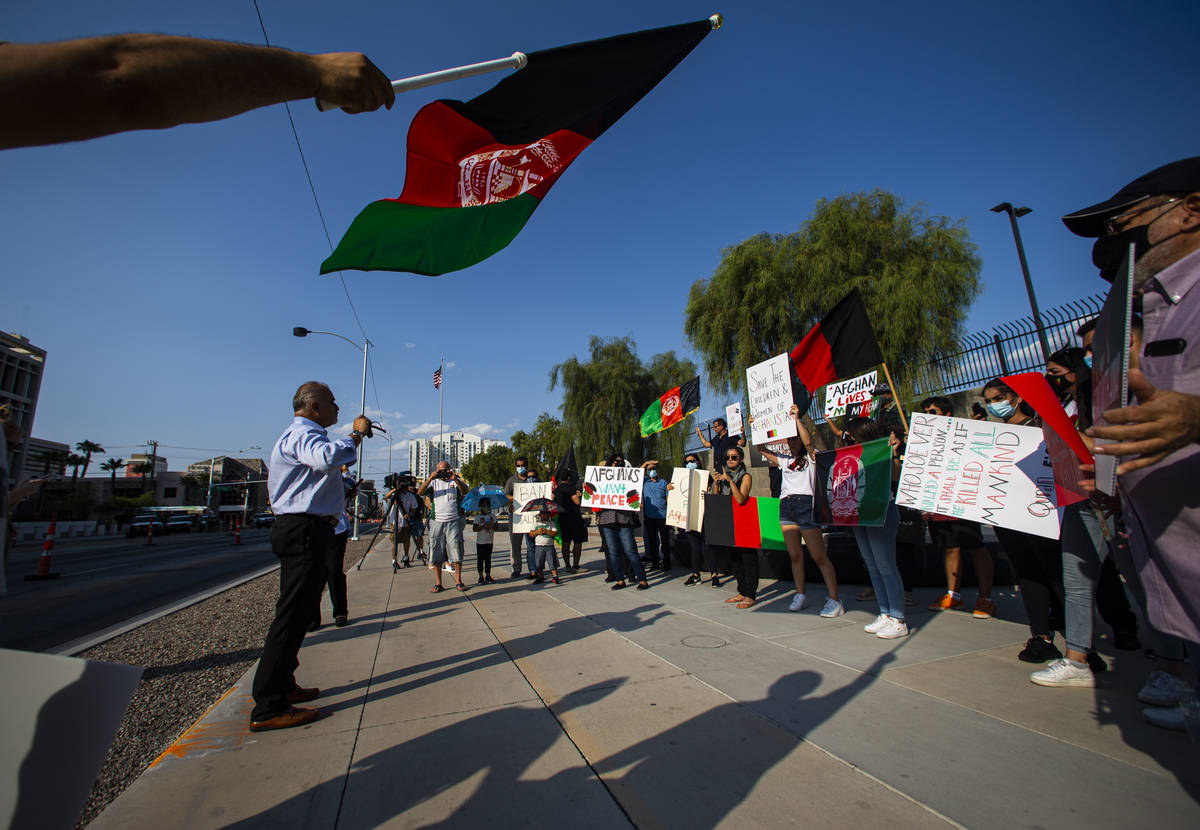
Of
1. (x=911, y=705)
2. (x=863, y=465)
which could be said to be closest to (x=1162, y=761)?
(x=911, y=705)

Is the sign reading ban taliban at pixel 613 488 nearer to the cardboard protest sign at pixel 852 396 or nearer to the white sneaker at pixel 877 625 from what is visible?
the white sneaker at pixel 877 625

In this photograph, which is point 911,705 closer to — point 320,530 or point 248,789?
point 248,789

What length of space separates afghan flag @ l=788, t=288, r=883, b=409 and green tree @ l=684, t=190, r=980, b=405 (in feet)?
35.8

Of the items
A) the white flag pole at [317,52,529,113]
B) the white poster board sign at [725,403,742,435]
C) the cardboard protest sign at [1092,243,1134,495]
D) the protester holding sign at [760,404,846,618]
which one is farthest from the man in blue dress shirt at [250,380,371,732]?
the white poster board sign at [725,403,742,435]

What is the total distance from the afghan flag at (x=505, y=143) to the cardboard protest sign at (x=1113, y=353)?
3190 millimetres

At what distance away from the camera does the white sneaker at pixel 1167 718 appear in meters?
2.45

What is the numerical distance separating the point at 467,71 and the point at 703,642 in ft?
14.5

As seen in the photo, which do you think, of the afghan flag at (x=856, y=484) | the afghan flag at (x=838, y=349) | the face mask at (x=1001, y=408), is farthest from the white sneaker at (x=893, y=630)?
the afghan flag at (x=838, y=349)

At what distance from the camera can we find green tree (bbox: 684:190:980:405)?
15383 mm

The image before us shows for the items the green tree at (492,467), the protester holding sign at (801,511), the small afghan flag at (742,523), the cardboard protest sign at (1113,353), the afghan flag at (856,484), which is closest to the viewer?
the cardboard protest sign at (1113,353)

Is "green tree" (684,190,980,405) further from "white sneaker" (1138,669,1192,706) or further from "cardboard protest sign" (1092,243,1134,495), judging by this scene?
"cardboard protest sign" (1092,243,1134,495)

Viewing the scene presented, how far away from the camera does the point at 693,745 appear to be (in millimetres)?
2486

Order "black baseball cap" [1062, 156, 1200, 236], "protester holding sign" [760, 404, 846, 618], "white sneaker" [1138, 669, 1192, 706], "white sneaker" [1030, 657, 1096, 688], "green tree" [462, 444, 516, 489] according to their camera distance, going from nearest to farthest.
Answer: "black baseball cap" [1062, 156, 1200, 236] < "white sneaker" [1138, 669, 1192, 706] < "white sneaker" [1030, 657, 1096, 688] < "protester holding sign" [760, 404, 846, 618] < "green tree" [462, 444, 516, 489]

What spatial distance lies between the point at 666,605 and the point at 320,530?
12.6 feet
